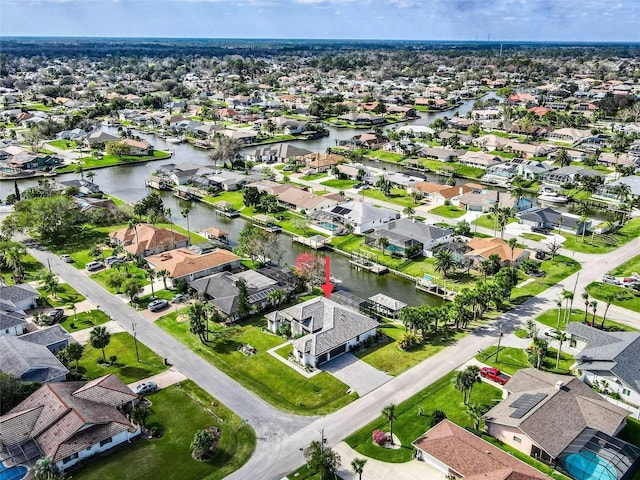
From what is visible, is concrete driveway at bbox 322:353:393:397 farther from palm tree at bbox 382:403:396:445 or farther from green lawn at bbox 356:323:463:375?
palm tree at bbox 382:403:396:445

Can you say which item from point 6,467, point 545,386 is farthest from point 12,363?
point 545,386

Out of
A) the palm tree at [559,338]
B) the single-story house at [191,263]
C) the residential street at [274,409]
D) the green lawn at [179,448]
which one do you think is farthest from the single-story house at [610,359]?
the single-story house at [191,263]

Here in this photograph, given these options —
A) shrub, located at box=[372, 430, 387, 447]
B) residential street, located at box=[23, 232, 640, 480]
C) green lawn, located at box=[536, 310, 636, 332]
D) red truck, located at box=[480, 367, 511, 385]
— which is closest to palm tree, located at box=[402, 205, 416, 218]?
residential street, located at box=[23, 232, 640, 480]

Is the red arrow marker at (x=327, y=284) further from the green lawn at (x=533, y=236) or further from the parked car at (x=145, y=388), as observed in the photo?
the green lawn at (x=533, y=236)

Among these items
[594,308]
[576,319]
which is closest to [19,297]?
[576,319]

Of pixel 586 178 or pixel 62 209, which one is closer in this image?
pixel 62 209

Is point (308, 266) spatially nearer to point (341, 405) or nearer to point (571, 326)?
point (341, 405)
